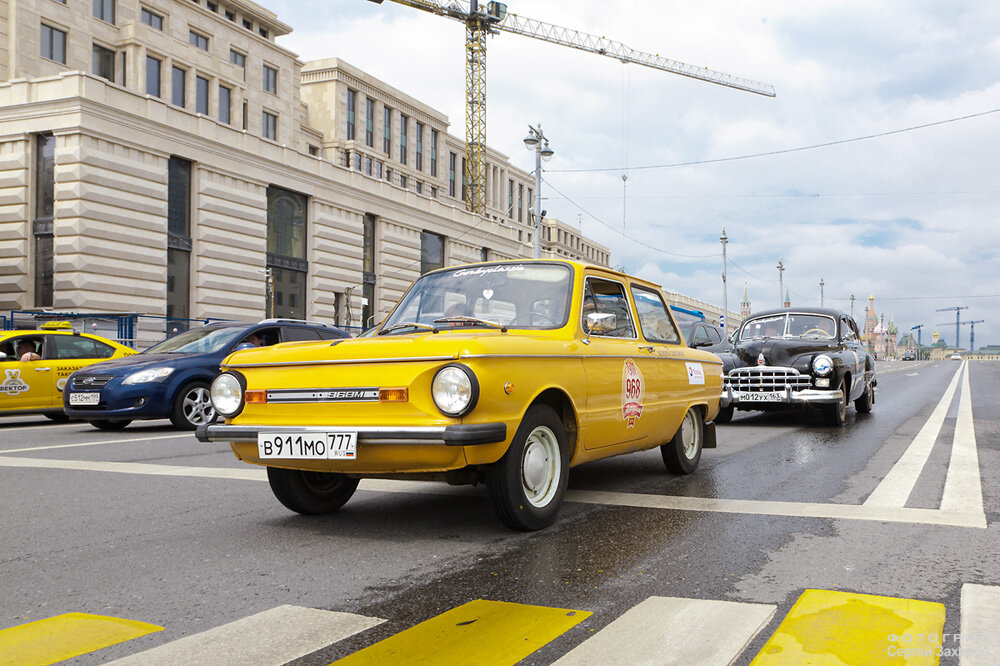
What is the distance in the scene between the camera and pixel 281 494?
5348mm

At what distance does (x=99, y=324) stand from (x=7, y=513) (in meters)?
23.7

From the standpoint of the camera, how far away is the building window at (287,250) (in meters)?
38.0

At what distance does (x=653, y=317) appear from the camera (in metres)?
6.85

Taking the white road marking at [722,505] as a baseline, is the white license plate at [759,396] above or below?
above

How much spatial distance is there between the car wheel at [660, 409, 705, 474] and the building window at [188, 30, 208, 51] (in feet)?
147

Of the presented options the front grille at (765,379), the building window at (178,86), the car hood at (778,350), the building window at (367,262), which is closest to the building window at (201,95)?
the building window at (178,86)

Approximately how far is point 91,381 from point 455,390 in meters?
9.10

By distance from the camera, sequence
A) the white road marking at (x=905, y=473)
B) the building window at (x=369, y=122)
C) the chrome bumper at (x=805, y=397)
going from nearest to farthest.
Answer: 1. the white road marking at (x=905, y=473)
2. the chrome bumper at (x=805, y=397)
3. the building window at (x=369, y=122)

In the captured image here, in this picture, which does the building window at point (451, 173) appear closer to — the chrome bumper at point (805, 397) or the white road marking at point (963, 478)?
the chrome bumper at point (805, 397)

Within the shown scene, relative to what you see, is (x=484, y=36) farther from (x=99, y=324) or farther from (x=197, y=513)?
(x=197, y=513)

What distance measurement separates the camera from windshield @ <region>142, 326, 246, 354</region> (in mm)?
12414

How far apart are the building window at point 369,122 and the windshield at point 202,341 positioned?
51956 millimetres

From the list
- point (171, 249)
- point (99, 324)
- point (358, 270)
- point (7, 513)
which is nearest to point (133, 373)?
point (7, 513)

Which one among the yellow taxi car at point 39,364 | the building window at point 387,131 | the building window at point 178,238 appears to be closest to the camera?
the yellow taxi car at point 39,364
